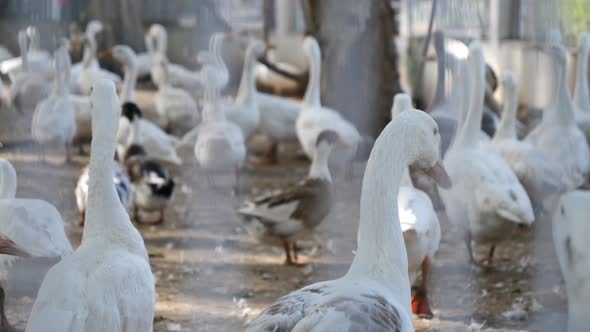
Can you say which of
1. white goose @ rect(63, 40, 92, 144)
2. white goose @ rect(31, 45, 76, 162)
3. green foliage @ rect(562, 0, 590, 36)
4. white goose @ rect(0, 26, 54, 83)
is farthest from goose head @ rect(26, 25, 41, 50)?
green foliage @ rect(562, 0, 590, 36)

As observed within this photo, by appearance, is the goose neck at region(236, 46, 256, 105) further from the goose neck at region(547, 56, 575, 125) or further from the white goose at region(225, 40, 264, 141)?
the goose neck at region(547, 56, 575, 125)

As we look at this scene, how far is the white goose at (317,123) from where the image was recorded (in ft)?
20.5

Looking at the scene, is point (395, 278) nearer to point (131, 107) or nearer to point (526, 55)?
point (131, 107)

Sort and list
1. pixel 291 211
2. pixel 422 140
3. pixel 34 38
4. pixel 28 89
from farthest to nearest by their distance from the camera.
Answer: pixel 28 89
pixel 34 38
pixel 291 211
pixel 422 140

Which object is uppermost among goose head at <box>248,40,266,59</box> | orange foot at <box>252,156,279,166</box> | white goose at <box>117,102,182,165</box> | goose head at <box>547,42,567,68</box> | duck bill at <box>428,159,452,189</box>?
duck bill at <box>428,159,452,189</box>

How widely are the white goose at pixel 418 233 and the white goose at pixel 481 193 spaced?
0.42 meters

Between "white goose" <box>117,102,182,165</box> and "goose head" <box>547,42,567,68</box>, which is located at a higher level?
"goose head" <box>547,42,567,68</box>

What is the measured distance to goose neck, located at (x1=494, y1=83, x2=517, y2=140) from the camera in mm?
5551

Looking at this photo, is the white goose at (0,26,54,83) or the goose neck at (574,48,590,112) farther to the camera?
the white goose at (0,26,54,83)

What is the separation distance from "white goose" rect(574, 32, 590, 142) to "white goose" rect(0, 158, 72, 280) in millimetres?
3899

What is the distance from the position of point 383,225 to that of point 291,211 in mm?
2140

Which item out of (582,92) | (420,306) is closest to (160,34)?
(582,92)

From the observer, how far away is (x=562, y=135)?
571 centimetres

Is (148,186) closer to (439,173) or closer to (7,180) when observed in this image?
(7,180)
